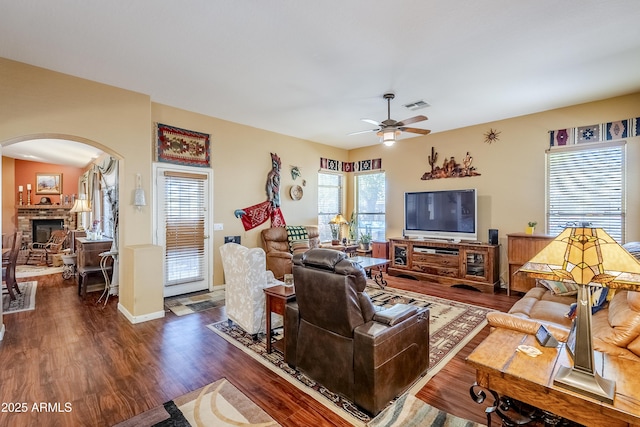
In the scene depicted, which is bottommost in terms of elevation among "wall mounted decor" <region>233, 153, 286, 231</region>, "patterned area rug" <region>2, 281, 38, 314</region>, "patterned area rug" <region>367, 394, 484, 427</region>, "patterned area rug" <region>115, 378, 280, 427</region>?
"patterned area rug" <region>115, 378, 280, 427</region>

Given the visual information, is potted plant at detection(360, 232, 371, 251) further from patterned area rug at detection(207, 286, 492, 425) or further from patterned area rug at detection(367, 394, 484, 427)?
patterned area rug at detection(367, 394, 484, 427)

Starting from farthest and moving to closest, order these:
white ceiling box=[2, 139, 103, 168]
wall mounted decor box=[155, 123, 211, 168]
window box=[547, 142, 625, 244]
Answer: white ceiling box=[2, 139, 103, 168], wall mounted decor box=[155, 123, 211, 168], window box=[547, 142, 625, 244]

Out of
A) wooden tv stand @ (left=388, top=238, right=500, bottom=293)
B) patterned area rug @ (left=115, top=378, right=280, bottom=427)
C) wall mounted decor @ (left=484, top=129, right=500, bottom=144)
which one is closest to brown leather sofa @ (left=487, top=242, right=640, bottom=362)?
patterned area rug @ (left=115, top=378, right=280, bottom=427)

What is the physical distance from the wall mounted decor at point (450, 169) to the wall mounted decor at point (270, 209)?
3.17m

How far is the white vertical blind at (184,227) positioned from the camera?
485 cm

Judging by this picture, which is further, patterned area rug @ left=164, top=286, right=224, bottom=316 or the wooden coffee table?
the wooden coffee table

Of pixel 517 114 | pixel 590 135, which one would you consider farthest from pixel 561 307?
pixel 517 114

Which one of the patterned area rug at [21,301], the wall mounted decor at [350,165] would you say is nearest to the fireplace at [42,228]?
the patterned area rug at [21,301]

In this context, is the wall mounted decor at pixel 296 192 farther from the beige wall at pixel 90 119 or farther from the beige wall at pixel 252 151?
the beige wall at pixel 90 119

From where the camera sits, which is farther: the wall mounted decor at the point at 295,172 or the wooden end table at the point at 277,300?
the wall mounted decor at the point at 295,172

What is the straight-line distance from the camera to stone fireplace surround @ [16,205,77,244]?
8648 millimetres

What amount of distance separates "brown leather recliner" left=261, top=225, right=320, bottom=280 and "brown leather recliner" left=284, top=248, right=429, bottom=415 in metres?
2.97

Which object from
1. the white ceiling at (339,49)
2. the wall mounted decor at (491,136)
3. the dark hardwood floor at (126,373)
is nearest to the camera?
the dark hardwood floor at (126,373)

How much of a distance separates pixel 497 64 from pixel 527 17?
2.73ft
